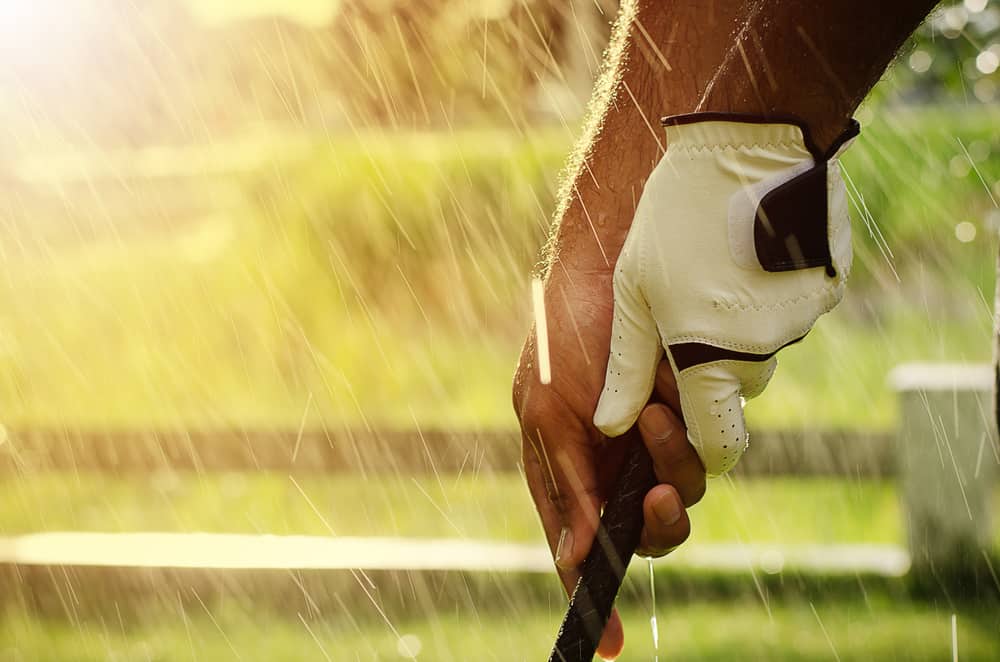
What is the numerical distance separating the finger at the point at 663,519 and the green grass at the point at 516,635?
219 cm

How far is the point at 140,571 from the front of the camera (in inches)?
176

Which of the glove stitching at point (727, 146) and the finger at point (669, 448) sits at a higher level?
the glove stitching at point (727, 146)

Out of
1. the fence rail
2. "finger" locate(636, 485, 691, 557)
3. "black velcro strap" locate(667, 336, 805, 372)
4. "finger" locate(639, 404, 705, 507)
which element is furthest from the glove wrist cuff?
the fence rail

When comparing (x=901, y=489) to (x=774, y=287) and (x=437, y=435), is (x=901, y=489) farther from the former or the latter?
(x=774, y=287)

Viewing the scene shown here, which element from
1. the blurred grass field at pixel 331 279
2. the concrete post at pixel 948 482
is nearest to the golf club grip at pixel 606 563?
the concrete post at pixel 948 482

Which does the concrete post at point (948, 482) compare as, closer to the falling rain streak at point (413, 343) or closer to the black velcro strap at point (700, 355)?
the falling rain streak at point (413, 343)

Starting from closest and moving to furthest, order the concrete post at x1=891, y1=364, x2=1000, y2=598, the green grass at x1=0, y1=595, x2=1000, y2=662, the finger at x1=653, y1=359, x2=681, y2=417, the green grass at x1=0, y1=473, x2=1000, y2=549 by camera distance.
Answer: the finger at x1=653, y1=359, x2=681, y2=417
the green grass at x1=0, y1=595, x2=1000, y2=662
the concrete post at x1=891, y1=364, x2=1000, y2=598
the green grass at x1=0, y1=473, x2=1000, y2=549

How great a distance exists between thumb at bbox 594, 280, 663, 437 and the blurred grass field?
20.0ft

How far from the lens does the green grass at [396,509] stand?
18.6 feet

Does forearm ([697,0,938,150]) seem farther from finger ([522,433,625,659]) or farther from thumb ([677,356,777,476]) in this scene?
finger ([522,433,625,659])

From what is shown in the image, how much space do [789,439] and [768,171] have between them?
114 inches

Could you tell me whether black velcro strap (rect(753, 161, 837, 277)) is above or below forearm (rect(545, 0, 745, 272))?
below

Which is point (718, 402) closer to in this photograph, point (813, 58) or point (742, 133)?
point (742, 133)

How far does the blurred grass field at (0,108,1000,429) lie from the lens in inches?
356
